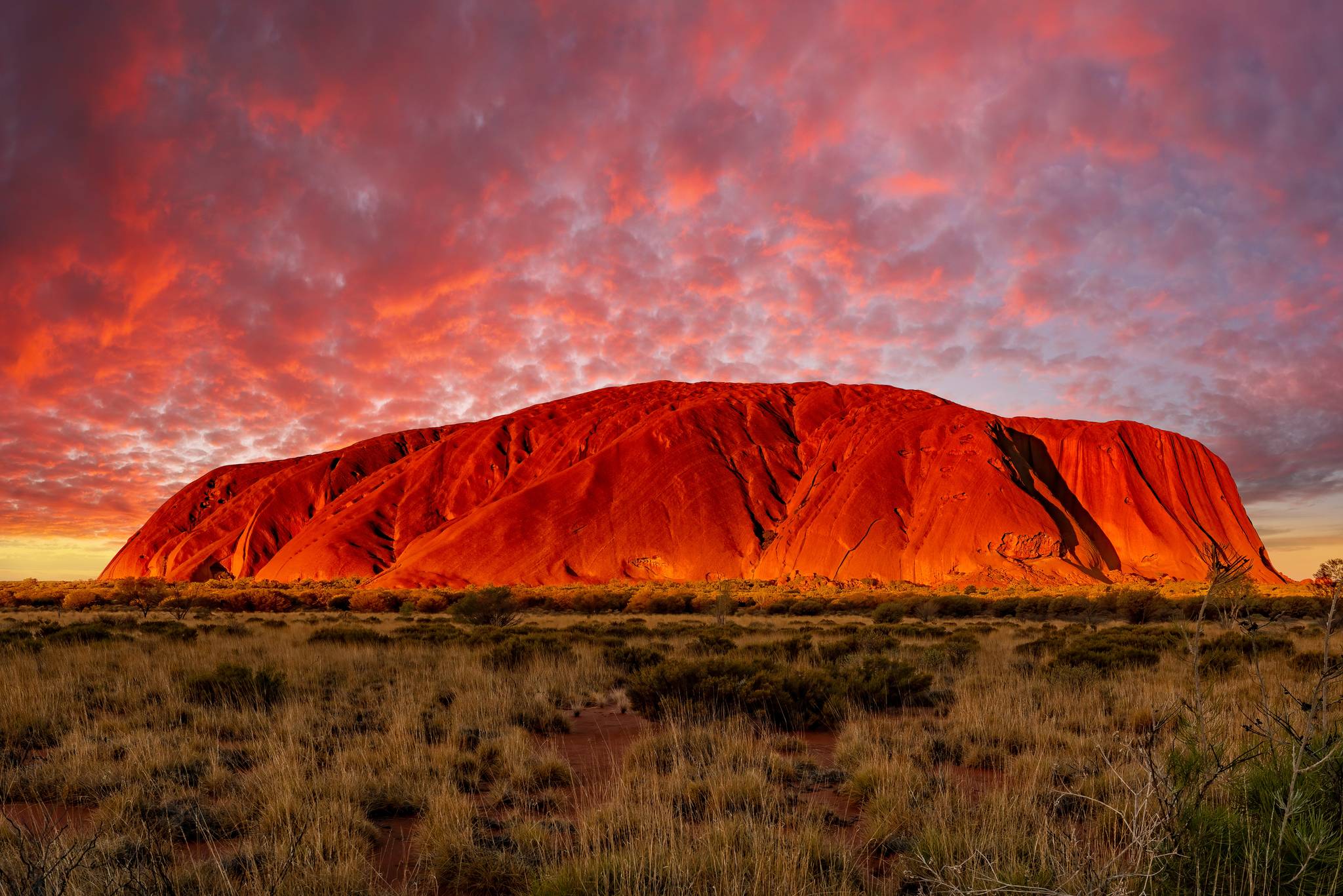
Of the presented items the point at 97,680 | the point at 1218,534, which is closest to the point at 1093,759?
the point at 97,680

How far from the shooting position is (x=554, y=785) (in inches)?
244

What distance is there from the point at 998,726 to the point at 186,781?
7.99 metres

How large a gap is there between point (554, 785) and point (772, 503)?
60800 mm

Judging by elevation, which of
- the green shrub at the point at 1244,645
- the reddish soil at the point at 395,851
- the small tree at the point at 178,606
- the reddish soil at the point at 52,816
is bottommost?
the small tree at the point at 178,606

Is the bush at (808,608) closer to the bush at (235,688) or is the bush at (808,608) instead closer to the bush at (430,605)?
the bush at (430,605)

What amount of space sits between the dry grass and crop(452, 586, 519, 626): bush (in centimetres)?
1267

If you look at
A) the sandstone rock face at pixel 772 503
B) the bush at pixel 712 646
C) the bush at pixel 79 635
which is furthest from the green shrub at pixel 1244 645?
the sandstone rock face at pixel 772 503

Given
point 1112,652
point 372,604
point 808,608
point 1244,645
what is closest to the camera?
point 1112,652

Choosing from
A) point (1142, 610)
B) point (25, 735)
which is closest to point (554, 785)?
point (25, 735)

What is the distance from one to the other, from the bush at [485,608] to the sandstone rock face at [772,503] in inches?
1316

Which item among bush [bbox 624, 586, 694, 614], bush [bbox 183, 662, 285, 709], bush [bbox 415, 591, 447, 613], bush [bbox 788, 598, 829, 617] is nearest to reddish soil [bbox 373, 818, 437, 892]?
bush [bbox 183, 662, 285, 709]

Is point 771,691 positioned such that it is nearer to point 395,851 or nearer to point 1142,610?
point 395,851

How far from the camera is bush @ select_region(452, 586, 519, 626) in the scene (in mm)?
24828

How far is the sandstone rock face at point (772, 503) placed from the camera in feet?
189
